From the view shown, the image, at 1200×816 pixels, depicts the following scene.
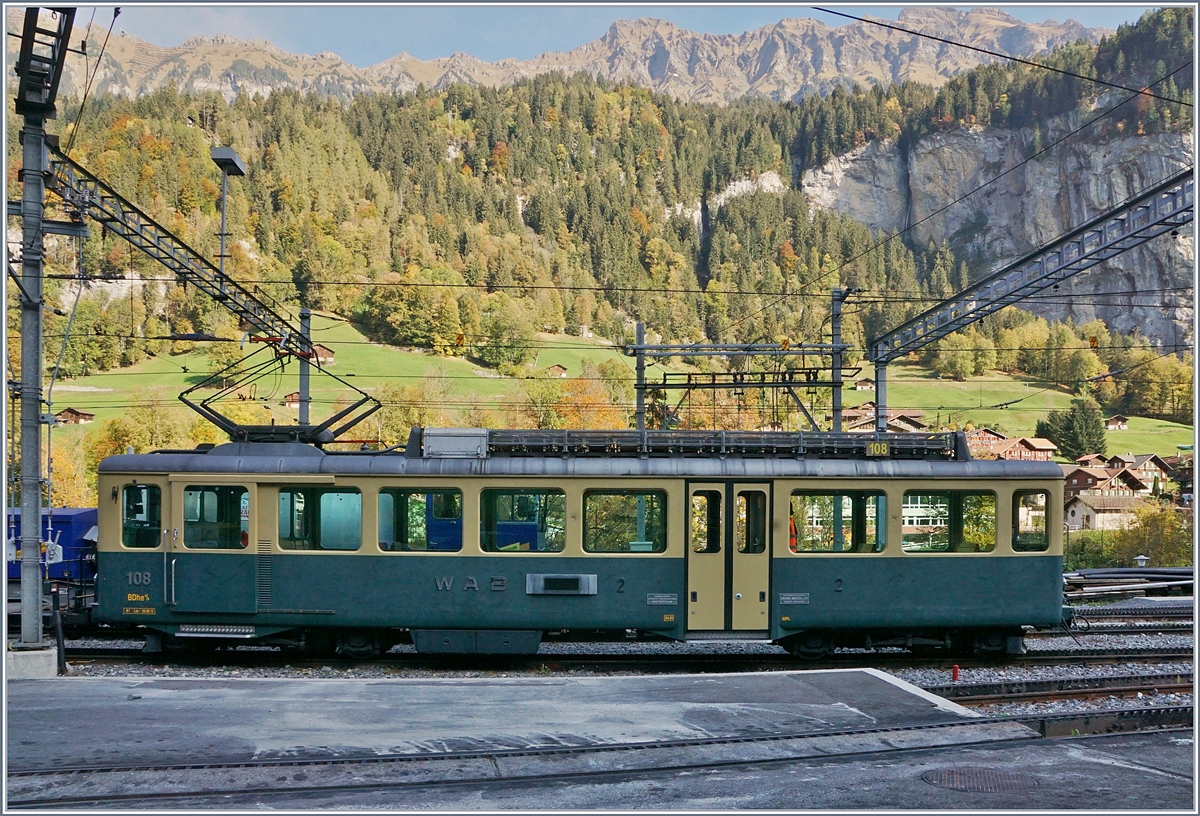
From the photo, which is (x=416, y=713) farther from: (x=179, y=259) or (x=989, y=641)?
(x=179, y=259)

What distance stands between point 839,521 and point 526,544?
4.55 meters

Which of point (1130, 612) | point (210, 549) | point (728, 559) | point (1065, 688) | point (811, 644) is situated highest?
point (210, 549)

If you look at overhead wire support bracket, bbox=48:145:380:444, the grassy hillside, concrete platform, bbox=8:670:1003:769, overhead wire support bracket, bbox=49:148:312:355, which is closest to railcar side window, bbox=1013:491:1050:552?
concrete platform, bbox=8:670:1003:769

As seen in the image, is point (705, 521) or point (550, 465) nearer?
point (550, 465)

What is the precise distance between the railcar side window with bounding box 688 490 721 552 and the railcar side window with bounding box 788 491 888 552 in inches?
43.4

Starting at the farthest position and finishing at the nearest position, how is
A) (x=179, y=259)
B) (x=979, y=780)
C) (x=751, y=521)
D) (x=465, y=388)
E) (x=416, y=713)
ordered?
(x=465, y=388), (x=179, y=259), (x=751, y=521), (x=416, y=713), (x=979, y=780)

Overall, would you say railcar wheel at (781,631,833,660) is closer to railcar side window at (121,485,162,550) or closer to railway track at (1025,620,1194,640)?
railway track at (1025,620,1194,640)

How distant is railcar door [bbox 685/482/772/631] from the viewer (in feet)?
47.4

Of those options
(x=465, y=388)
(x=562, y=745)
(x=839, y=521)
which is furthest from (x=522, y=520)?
(x=465, y=388)

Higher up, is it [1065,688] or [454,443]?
[454,443]

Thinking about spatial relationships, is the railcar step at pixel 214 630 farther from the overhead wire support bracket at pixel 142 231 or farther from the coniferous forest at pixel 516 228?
the coniferous forest at pixel 516 228

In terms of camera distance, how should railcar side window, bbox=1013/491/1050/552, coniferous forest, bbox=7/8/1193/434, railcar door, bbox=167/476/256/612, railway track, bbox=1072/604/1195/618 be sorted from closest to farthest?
railcar door, bbox=167/476/256/612 < railcar side window, bbox=1013/491/1050/552 < railway track, bbox=1072/604/1195/618 < coniferous forest, bbox=7/8/1193/434

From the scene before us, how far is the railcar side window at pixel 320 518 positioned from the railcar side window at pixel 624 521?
3.31 metres

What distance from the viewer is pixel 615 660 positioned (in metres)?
15.2
